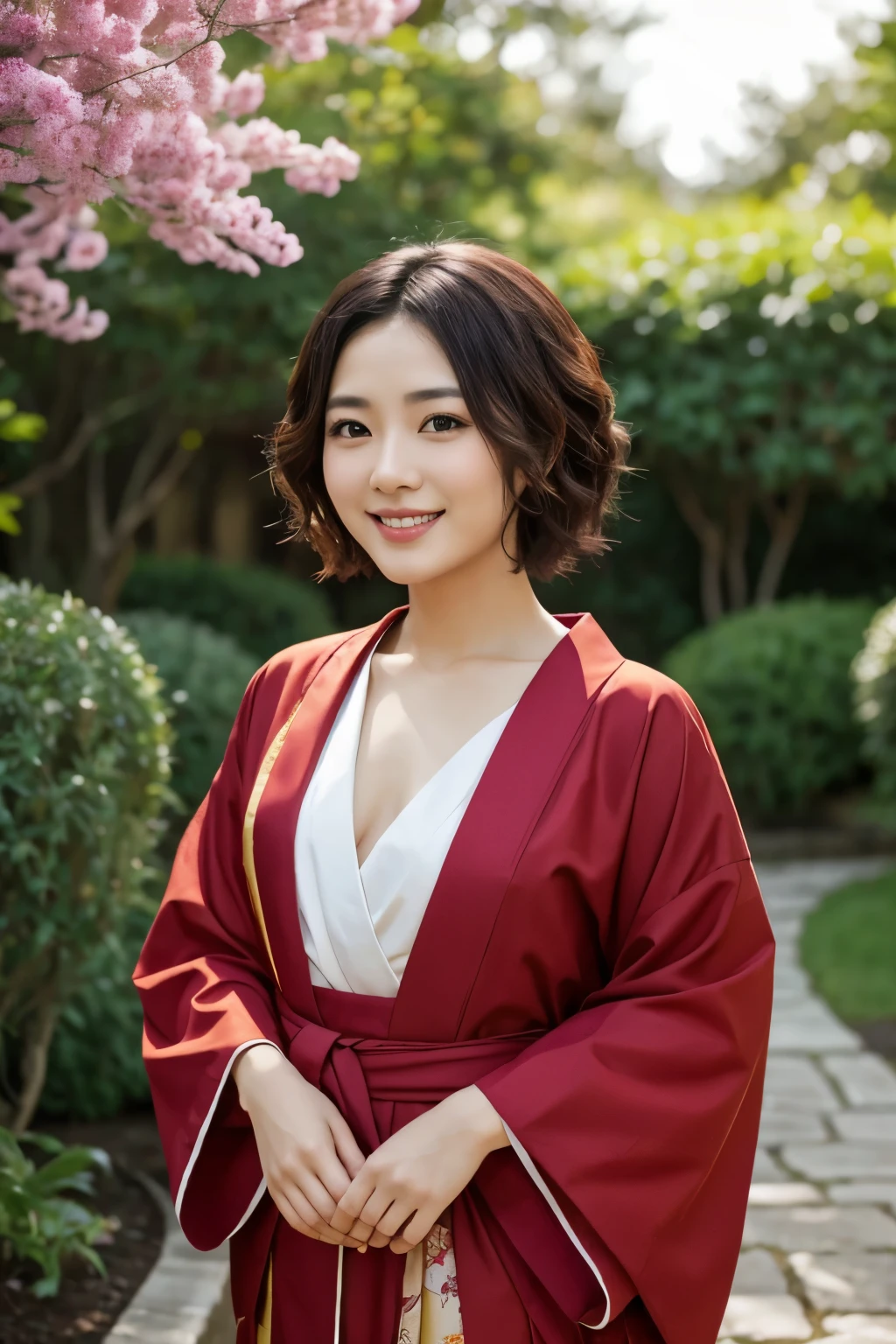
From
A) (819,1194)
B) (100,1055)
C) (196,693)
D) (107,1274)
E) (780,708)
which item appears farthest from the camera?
(780,708)

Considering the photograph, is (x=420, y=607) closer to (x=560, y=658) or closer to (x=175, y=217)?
(x=560, y=658)

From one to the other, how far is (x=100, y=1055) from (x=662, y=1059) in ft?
8.78

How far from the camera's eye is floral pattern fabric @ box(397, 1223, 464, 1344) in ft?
5.21

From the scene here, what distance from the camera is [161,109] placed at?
1648mm

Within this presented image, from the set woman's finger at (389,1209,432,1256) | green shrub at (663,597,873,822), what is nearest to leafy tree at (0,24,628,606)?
green shrub at (663,597,873,822)

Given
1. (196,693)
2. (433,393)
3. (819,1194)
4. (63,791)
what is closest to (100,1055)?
(196,693)

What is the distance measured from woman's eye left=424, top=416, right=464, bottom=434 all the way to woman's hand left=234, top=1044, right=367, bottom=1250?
79 centimetres

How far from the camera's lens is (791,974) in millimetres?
5641

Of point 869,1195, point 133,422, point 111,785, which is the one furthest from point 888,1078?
point 133,422

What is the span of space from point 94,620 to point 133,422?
6.04 m

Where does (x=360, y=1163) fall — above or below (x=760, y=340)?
below

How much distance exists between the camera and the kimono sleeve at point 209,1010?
66.2 inches

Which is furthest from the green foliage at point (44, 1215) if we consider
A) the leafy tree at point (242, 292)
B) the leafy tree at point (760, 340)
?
the leafy tree at point (760, 340)

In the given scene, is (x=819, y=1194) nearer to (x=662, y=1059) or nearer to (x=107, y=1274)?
(x=107, y=1274)
